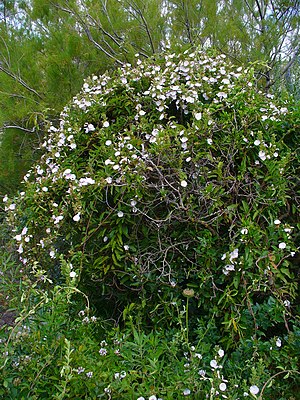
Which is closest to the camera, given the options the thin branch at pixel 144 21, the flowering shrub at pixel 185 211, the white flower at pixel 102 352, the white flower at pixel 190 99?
the white flower at pixel 102 352

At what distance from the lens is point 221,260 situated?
5.87 feet

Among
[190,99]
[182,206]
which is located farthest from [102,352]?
[190,99]

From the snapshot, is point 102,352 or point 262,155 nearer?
point 102,352

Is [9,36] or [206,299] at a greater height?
[9,36]

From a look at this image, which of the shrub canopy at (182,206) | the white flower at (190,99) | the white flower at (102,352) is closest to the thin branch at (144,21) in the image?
the shrub canopy at (182,206)

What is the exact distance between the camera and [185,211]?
1769 mm

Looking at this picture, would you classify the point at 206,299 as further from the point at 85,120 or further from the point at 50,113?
→ the point at 50,113

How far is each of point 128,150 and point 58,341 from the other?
834mm

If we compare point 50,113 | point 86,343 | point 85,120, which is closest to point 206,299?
point 86,343

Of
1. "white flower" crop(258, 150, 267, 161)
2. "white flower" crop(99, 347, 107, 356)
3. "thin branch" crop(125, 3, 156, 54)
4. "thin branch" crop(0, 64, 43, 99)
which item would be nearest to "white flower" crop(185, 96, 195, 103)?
"white flower" crop(258, 150, 267, 161)

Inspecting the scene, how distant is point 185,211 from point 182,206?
0.23ft

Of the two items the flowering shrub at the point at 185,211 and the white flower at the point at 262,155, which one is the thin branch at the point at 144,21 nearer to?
the flowering shrub at the point at 185,211

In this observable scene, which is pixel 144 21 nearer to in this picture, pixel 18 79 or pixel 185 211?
pixel 18 79

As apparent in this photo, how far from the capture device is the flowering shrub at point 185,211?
1711mm
